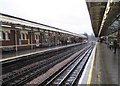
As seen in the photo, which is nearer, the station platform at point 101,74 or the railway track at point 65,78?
the station platform at point 101,74

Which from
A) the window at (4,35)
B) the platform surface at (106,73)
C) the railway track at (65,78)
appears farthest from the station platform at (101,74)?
the window at (4,35)

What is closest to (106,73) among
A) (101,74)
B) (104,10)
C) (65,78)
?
(101,74)

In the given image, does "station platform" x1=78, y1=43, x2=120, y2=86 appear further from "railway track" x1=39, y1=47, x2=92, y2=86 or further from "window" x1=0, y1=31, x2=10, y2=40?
"window" x1=0, y1=31, x2=10, y2=40

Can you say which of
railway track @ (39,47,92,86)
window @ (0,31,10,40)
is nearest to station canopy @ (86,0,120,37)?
railway track @ (39,47,92,86)

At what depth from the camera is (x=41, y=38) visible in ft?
136

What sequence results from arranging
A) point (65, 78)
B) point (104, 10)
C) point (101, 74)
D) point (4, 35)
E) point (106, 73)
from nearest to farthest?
point (101, 74) → point (106, 73) → point (65, 78) → point (104, 10) → point (4, 35)

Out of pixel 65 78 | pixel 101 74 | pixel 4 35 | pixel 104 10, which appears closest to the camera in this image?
pixel 101 74

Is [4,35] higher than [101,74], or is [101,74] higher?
[4,35]

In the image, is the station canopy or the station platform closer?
the station platform

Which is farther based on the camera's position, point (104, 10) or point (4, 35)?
point (4, 35)

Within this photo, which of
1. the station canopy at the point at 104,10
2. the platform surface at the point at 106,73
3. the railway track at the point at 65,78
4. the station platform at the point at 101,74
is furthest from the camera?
the station canopy at the point at 104,10

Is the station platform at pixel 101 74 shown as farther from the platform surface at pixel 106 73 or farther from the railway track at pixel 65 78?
the railway track at pixel 65 78

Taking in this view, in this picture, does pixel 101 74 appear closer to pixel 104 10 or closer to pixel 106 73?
pixel 106 73

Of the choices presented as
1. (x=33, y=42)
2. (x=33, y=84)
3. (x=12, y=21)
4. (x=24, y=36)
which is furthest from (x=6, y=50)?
(x=33, y=84)
